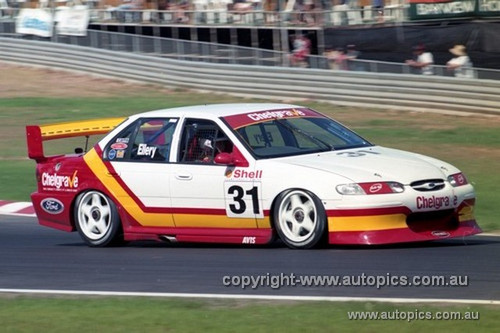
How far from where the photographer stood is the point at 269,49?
2669cm

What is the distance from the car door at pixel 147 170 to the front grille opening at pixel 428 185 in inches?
89.6

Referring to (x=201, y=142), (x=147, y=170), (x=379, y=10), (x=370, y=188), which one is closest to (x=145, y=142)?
(x=147, y=170)

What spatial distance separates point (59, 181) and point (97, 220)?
60 cm

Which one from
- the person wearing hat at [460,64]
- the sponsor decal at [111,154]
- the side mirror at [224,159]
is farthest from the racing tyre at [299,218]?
the person wearing hat at [460,64]

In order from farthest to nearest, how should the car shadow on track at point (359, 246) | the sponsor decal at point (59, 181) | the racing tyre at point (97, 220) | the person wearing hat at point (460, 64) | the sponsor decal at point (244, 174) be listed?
the person wearing hat at point (460, 64) < the sponsor decal at point (59, 181) < the racing tyre at point (97, 220) < the sponsor decal at point (244, 174) < the car shadow on track at point (359, 246)

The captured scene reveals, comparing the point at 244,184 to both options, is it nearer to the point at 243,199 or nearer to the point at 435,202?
the point at 243,199

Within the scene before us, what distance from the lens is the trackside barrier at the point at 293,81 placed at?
70.7 feet

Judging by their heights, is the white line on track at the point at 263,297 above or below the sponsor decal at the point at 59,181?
below

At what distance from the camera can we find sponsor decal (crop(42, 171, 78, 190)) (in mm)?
10320

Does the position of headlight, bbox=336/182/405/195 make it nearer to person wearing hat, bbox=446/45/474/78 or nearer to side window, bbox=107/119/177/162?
side window, bbox=107/119/177/162

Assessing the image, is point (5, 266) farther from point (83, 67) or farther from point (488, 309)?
point (83, 67)

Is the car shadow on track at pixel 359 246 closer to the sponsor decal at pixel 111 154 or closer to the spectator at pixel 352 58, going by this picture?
the sponsor decal at pixel 111 154

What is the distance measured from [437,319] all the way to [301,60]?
18.5 meters

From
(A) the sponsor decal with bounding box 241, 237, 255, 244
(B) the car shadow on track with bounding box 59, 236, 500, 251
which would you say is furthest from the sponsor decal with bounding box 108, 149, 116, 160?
(A) the sponsor decal with bounding box 241, 237, 255, 244
